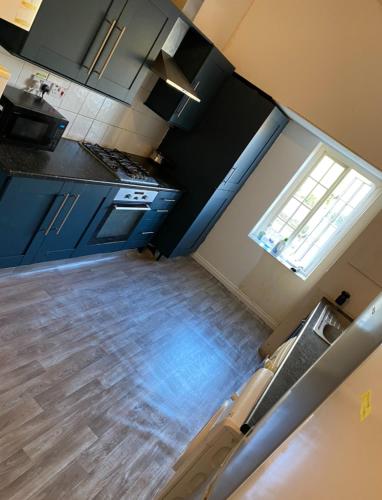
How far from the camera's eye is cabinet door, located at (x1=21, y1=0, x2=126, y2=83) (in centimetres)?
215

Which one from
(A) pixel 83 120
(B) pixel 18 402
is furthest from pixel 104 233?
(B) pixel 18 402

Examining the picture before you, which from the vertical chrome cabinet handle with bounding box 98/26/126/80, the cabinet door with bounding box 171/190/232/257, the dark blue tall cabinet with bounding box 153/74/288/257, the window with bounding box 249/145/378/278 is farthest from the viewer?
the window with bounding box 249/145/378/278

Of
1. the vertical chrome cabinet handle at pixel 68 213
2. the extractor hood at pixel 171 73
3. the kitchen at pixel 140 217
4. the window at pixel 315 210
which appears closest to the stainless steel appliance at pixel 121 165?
the kitchen at pixel 140 217

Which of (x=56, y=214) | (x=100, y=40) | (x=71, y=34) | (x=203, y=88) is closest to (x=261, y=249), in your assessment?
(x=203, y=88)

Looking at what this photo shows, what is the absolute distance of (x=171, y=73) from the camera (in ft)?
10.6

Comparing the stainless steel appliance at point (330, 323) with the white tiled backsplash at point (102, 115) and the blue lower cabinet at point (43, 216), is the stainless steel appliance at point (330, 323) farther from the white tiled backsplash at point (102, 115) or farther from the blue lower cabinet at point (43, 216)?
the white tiled backsplash at point (102, 115)

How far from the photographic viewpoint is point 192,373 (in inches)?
128

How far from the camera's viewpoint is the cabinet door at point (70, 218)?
2.82 m

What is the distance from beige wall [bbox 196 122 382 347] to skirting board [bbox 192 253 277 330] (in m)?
0.01

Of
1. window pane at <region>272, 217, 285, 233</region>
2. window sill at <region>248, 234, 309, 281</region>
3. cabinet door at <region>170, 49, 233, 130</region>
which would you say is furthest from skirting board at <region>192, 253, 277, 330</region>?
cabinet door at <region>170, 49, 233, 130</region>

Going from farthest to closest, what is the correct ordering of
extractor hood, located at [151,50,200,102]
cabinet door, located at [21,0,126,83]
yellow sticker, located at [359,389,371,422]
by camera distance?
extractor hood, located at [151,50,200,102] → cabinet door, located at [21,0,126,83] → yellow sticker, located at [359,389,371,422]

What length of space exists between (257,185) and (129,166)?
1923 mm

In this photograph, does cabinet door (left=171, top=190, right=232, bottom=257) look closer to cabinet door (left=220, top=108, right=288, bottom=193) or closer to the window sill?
cabinet door (left=220, top=108, right=288, bottom=193)

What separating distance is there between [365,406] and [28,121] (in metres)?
2.57
